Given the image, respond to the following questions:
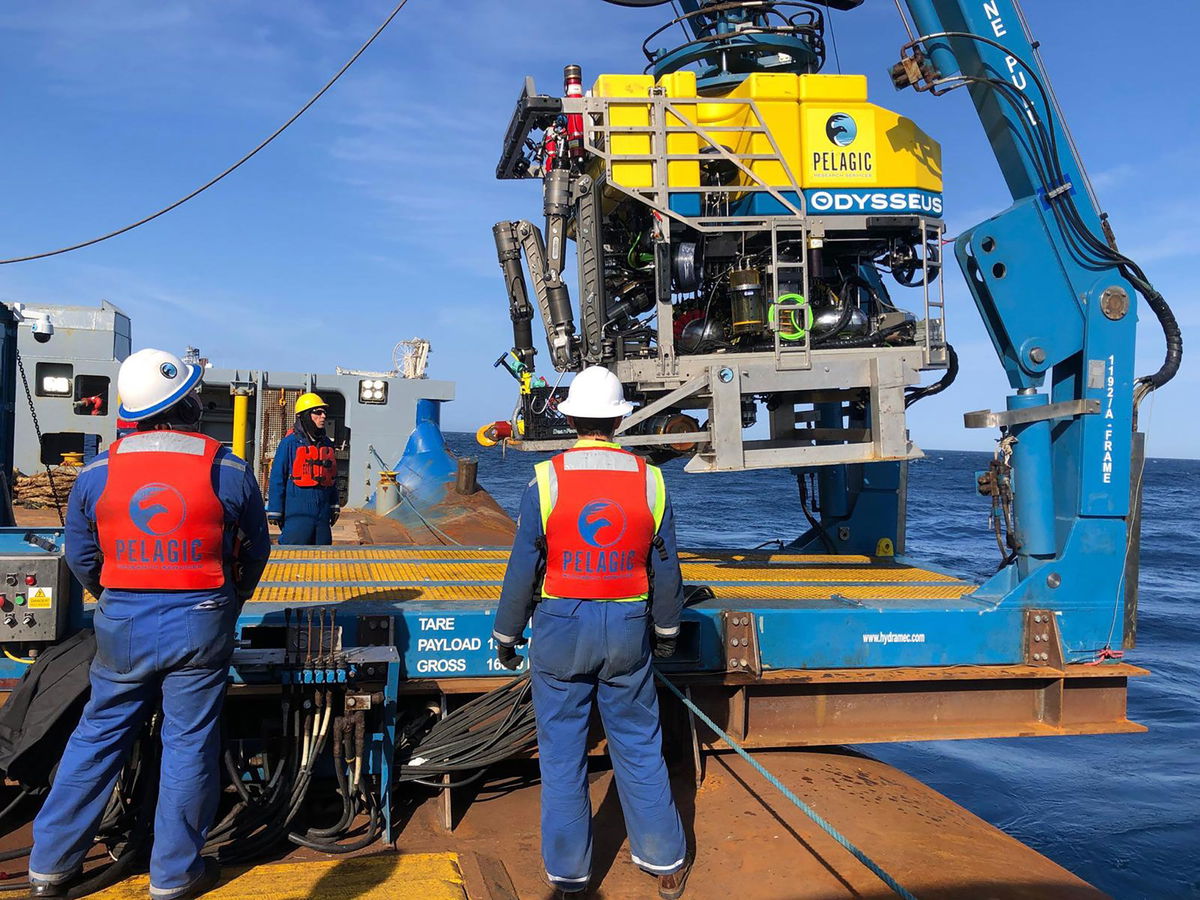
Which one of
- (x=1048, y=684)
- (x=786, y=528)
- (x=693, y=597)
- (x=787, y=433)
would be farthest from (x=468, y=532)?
(x=786, y=528)

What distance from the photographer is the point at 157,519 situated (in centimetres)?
326

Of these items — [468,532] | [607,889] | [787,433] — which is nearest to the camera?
[607,889]

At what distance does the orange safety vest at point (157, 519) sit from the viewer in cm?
325

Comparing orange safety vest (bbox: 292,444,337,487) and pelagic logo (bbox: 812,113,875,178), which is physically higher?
pelagic logo (bbox: 812,113,875,178)

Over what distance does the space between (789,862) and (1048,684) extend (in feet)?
6.79

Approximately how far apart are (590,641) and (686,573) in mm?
3035

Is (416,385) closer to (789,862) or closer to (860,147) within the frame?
(860,147)

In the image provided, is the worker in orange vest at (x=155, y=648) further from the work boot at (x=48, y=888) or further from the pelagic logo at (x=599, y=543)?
the pelagic logo at (x=599, y=543)

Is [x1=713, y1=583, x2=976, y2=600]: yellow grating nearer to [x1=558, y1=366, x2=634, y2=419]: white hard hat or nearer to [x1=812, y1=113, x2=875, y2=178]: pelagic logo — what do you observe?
[x1=558, y1=366, x2=634, y2=419]: white hard hat

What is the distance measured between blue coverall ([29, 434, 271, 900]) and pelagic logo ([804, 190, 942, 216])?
3.84 m

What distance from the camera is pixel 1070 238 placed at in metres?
5.25

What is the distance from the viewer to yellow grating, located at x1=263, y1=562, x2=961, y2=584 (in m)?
5.82

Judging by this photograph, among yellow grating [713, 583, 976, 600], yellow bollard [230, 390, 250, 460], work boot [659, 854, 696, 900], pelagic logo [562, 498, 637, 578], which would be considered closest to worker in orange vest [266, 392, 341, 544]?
yellow grating [713, 583, 976, 600]

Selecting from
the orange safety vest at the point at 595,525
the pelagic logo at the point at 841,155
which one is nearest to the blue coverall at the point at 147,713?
the orange safety vest at the point at 595,525
